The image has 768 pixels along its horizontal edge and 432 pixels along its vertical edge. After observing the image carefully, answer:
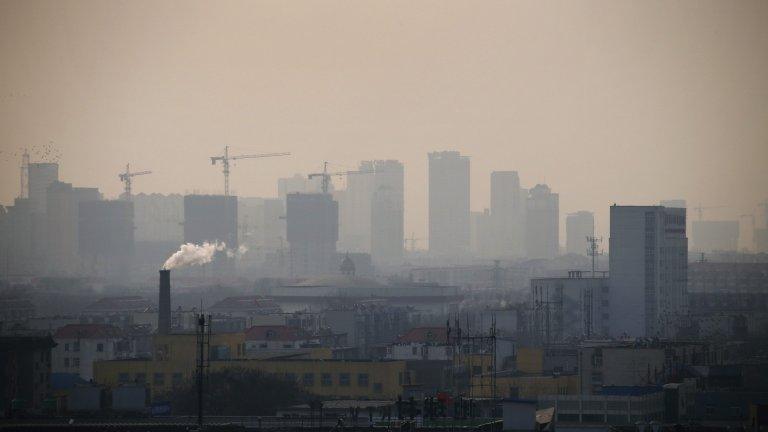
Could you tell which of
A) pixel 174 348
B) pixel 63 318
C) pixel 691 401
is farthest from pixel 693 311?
pixel 691 401

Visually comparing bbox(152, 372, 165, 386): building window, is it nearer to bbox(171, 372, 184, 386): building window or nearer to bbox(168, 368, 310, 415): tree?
bbox(171, 372, 184, 386): building window

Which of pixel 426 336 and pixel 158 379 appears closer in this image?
pixel 158 379

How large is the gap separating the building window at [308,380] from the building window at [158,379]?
533 centimetres

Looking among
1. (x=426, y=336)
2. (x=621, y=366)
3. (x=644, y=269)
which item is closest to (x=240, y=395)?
(x=621, y=366)

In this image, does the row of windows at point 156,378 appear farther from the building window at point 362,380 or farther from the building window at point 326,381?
the building window at point 362,380

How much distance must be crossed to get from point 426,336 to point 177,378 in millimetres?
14313

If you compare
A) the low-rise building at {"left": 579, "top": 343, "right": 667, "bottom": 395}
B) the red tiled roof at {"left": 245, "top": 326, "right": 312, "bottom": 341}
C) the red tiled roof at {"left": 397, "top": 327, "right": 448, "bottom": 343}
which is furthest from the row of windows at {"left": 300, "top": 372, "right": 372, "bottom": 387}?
the red tiled roof at {"left": 245, "top": 326, "right": 312, "bottom": 341}

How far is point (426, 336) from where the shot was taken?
7994cm

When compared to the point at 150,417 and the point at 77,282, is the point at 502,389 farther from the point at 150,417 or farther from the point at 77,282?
the point at 77,282

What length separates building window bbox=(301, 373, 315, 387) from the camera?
215ft

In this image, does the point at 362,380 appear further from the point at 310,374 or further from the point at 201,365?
the point at 201,365

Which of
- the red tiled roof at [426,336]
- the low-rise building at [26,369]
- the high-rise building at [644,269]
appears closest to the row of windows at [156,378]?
the low-rise building at [26,369]

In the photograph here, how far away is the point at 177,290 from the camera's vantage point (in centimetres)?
17900

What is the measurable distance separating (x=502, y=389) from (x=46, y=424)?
2049 centimetres
